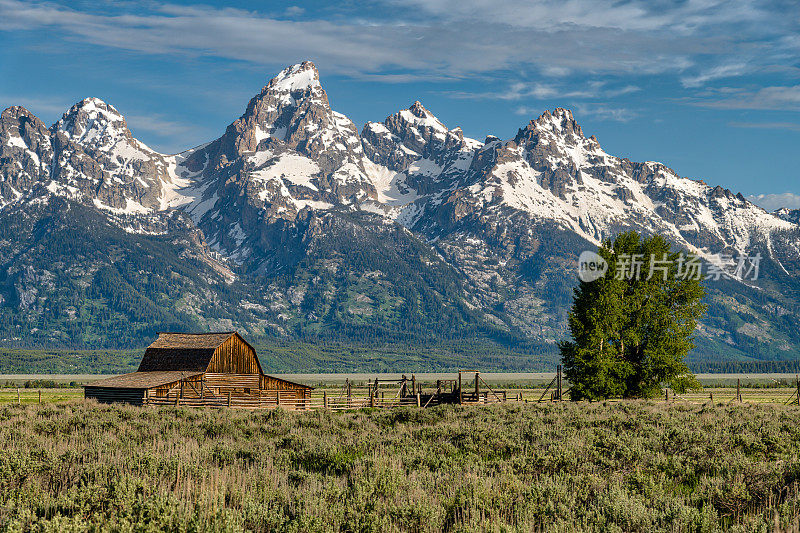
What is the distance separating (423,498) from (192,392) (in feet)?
161

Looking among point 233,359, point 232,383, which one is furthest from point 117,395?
point 233,359

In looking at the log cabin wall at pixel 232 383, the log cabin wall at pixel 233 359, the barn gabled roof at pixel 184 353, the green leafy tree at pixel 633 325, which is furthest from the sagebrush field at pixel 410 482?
the barn gabled roof at pixel 184 353

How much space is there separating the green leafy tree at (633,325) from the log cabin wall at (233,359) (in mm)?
28917

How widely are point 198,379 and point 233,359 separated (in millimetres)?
5154

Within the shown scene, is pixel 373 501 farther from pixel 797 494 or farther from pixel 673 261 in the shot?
pixel 673 261

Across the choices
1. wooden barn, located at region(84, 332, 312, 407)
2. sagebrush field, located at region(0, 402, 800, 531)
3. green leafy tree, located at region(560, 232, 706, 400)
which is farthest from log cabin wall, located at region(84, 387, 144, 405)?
sagebrush field, located at region(0, 402, 800, 531)

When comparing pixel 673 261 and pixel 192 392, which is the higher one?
pixel 673 261

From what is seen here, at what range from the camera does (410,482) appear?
14227mm

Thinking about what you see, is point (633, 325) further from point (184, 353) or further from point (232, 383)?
point (184, 353)

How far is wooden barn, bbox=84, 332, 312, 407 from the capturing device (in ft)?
182

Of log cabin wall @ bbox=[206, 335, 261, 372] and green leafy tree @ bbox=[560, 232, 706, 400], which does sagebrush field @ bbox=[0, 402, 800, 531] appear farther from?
log cabin wall @ bbox=[206, 335, 261, 372]

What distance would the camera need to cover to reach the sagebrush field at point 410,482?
37.5 ft

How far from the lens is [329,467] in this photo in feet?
57.8

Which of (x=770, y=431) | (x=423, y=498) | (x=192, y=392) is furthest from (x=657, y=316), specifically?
(x=423, y=498)
